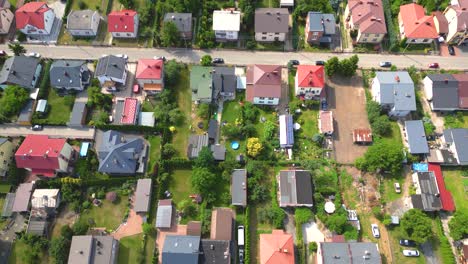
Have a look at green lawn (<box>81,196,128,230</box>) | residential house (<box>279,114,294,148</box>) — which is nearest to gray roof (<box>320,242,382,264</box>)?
residential house (<box>279,114,294,148</box>)

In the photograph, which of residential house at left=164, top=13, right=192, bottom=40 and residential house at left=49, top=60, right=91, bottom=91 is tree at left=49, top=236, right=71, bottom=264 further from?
residential house at left=164, top=13, right=192, bottom=40

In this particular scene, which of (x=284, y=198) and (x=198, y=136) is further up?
(x=198, y=136)

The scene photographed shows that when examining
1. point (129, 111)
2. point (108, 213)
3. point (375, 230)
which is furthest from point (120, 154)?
point (375, 230)

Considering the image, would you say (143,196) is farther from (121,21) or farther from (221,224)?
(121,21)

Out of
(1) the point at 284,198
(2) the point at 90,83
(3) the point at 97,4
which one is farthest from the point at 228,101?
(3) the point at 97,4

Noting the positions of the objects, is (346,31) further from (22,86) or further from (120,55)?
(22,86)

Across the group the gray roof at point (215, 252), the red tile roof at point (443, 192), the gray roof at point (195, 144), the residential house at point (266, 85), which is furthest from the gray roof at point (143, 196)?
the red tile roof at point (443, 192)

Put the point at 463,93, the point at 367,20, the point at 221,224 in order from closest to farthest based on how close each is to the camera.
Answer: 1. the point at 221,224
2. the point at 463,93
3. the point at 367,20
